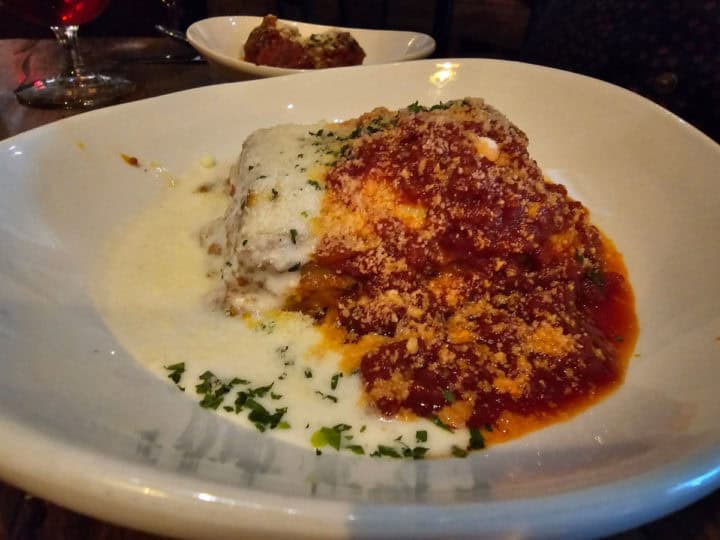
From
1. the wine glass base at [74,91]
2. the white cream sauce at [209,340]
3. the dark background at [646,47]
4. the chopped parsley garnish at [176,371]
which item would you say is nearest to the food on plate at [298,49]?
the wine glass base at [74,91]

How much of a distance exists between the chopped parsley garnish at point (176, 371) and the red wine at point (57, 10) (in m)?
2.17

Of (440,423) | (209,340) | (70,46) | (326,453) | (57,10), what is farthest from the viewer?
(70,46)

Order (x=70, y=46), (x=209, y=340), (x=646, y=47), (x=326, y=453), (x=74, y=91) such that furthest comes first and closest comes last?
(x=70, y=46)
(x=74, y=91)
(x=646, y=47)
(x=209, y=340)
(x=326, y=453)

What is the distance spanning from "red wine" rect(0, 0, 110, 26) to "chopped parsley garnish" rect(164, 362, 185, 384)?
7.13 ft

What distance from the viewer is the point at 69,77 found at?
3.11 meters

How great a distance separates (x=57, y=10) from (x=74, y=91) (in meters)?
0.38

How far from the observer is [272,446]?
3.94 ft

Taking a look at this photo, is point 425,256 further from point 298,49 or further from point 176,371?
point 298,49

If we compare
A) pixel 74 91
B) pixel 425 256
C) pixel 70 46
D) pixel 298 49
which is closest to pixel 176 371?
pixel 425 256

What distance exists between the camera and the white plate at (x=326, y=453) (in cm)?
82

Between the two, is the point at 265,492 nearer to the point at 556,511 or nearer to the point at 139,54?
the point at 556,511

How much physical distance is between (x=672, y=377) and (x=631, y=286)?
47 centimetres

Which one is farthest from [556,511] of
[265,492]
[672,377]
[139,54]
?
[139,54]

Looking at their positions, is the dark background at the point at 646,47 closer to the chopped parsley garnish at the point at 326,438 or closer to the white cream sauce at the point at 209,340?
the white cream sauce at the point at 209,340
